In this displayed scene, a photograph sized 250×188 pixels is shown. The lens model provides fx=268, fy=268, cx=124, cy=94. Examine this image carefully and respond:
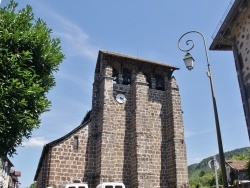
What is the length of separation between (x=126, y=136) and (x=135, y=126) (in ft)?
3.69

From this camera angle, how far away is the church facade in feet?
59.9

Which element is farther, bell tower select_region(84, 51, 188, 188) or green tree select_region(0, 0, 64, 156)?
bell tower select_region(84, 51, 188, 188)

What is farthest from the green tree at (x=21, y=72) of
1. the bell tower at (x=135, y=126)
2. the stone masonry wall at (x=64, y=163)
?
the bell tower at (x=135, y=126)

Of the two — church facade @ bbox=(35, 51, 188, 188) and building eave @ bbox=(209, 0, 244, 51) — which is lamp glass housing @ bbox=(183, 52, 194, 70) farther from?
church facade @ bbox=(35, 51, 188, 188)

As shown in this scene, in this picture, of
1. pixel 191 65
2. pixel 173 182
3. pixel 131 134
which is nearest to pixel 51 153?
pixel 131 134

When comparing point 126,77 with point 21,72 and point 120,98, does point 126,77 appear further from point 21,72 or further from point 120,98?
point 21,72

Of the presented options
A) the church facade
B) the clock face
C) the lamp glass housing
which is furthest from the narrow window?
the lamp glass housing

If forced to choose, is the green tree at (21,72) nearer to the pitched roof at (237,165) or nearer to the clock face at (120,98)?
the clock face at (120,98)

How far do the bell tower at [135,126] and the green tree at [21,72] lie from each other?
7402mm

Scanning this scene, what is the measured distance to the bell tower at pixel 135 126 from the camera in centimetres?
1870

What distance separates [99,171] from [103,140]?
2.10 m

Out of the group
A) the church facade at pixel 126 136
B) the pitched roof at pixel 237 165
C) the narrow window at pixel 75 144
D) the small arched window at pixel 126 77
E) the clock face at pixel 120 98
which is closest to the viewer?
the church facade at pixel 126 136

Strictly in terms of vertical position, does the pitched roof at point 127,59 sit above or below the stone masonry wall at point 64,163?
above

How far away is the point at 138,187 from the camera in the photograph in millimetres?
17734
